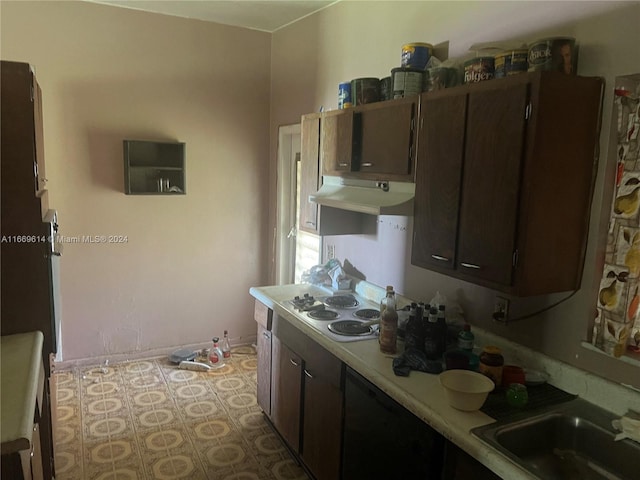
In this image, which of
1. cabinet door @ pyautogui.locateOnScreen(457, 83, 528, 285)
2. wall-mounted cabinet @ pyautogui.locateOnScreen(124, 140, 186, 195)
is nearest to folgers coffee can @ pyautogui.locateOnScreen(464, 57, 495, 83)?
cabinet door @ pyautogui.locateOnScreen(457, 83, 528, 285)

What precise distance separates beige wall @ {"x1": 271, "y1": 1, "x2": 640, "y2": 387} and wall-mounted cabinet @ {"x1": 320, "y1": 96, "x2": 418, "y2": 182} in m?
0.43

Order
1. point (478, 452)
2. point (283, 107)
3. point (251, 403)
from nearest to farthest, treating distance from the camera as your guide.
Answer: point (478, 452) < point (251, 403) < point (283, 107)

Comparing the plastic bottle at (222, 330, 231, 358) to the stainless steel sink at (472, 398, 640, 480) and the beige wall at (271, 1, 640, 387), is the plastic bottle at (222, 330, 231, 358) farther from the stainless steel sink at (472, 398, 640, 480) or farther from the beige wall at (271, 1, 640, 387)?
the stainless steel sink at (472, 398, 640, 480)

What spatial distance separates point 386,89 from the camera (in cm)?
257

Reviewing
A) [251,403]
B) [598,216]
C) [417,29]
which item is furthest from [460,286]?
[251,403]

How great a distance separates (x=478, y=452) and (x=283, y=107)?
3.29m

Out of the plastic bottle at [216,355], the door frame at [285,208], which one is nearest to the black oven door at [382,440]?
the plastic bottle at [216,355]

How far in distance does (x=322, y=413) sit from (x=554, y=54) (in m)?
1.87

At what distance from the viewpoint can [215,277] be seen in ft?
14.4

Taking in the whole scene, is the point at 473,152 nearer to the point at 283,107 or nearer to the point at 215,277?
the point at 283,107

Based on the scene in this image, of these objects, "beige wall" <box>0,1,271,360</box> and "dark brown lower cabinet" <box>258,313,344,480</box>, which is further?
"beige wall" <box>0,1,271,360</box>

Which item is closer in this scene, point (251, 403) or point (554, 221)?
point (554, 221)

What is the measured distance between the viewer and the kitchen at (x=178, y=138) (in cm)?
340

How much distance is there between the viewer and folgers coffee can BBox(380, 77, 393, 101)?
8.33ft
